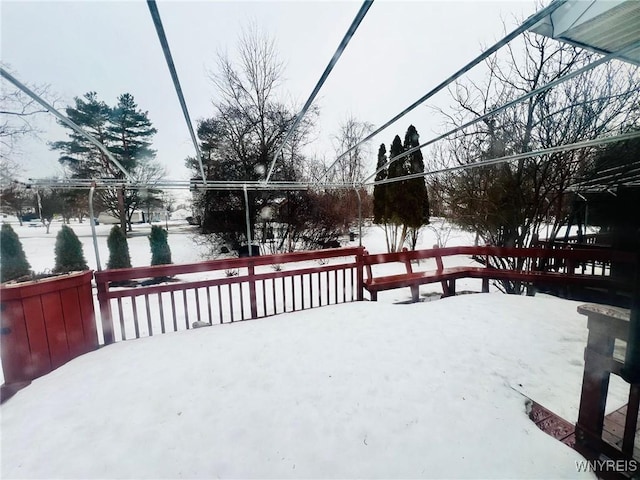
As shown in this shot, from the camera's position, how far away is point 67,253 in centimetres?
630

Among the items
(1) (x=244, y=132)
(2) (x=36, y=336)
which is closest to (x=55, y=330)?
(2) (x=36, y=336)

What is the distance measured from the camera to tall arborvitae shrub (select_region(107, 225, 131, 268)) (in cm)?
646

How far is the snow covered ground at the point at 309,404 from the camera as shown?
1320 mm

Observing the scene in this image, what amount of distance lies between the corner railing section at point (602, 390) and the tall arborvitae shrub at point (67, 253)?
9108 millimetres

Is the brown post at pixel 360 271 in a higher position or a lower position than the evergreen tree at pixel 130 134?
lower

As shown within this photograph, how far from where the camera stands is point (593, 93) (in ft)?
12.6

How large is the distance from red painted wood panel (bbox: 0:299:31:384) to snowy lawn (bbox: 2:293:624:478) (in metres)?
0.17

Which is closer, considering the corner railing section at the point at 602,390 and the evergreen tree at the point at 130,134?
the corner railing section at the point at 602,390

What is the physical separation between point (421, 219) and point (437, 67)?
7.88m

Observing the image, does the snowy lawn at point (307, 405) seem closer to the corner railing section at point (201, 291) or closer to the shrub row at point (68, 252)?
the corner railing section at point (201, 291)

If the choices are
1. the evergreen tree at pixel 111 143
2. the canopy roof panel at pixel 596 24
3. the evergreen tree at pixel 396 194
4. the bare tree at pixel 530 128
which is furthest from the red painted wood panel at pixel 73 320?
the evergreen tree at pixel 111 143

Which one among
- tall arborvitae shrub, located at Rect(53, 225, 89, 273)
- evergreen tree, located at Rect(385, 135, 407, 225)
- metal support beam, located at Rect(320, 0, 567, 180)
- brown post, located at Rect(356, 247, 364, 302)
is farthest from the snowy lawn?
evergreen tree, located at Rect(385, 135, 407, 225)

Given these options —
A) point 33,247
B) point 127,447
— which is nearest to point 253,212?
point 127,447

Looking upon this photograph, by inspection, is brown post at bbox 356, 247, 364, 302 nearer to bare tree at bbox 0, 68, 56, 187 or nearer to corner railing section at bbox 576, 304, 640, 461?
corner railing section at bbox 576, 304, 640, 461
